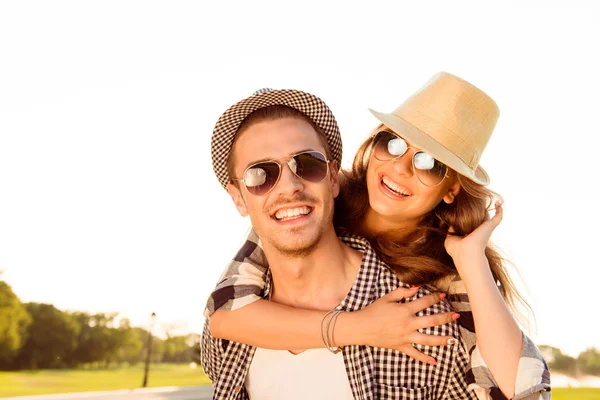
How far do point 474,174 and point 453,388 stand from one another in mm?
1172

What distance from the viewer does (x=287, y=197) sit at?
3.69m

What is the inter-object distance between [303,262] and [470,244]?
0.88 metres

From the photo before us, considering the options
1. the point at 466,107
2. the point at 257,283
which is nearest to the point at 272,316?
the point at 257,283

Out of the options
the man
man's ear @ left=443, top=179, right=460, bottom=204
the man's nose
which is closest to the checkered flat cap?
the man

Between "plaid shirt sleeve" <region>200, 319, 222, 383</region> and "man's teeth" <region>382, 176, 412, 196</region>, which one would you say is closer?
"man's teeth" <region>382, 176, 412, 196</region>

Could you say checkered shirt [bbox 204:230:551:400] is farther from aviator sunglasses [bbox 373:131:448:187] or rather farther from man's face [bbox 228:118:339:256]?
aviator sunglasses [bbox 373:131:448:187]

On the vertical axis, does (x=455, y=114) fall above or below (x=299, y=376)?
above

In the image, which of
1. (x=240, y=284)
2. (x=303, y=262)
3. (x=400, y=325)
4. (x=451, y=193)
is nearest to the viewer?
(x=400, y=325)

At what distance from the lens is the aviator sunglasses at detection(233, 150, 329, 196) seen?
3723mm

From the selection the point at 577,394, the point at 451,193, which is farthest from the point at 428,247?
the point at 577,394

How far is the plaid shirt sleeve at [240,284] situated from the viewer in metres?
4.04

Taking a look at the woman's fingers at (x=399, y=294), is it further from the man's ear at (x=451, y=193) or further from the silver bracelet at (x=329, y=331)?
the man's ear at (x=451, y=193)

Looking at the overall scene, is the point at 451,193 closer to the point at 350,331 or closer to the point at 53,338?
the point at 350,331

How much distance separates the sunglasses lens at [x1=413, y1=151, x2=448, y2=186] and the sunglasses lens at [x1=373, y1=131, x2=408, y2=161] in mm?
116
